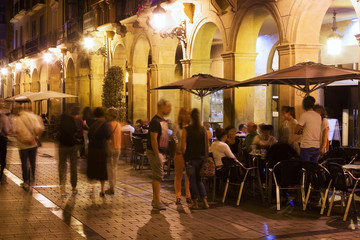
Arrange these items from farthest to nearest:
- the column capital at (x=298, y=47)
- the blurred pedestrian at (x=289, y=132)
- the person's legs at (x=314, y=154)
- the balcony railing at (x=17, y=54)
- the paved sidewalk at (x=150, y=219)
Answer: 1. the balcony railing at (x=17, y=54)
2. the column capital at (x=298, y=47)
3. the blurred pedestrian at (x=289, y=132)
4. the person's legs at (x=314, y=154)
5. the paved sidewalk at (x=150, y=219)

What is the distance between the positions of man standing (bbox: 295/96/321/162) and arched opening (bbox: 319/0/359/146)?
28.8 feet

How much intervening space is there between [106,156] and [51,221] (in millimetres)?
1899

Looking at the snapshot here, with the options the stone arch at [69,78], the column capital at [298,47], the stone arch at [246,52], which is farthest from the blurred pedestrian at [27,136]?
the stone arch at [69,78]

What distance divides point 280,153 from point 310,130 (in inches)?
26.2

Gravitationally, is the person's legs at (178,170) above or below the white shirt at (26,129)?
below

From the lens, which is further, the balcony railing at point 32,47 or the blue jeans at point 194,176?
the balcony railing at point 32,47

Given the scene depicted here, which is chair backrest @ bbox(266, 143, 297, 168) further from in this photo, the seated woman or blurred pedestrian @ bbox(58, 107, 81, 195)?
blurred pedestrian @ bbox(58, 107, 81, 195)

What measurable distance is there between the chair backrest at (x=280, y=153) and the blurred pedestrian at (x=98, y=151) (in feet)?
9.40

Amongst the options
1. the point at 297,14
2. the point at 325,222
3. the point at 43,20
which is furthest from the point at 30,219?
the point at 43,20

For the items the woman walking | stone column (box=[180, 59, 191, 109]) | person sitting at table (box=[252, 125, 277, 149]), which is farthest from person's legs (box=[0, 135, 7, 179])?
stone column (box=[180, 59, 191, 109])

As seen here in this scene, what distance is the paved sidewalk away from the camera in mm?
8148

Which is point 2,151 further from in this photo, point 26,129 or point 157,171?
point 157,171

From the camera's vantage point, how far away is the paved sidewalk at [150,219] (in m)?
8.15

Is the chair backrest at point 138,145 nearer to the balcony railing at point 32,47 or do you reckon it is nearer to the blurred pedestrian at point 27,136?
the blurred pedestrian at point 27,136
